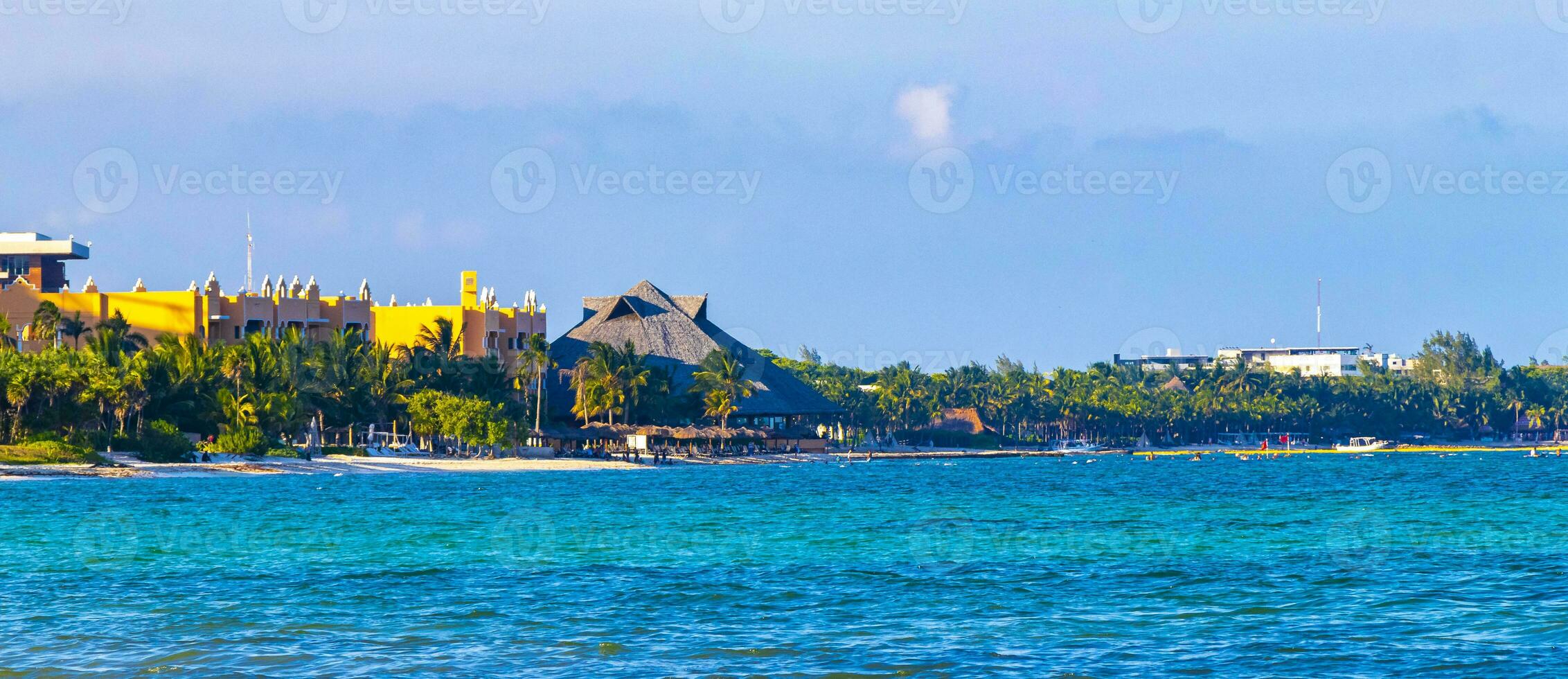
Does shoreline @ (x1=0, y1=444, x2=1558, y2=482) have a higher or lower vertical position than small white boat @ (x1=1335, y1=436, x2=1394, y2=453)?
lower

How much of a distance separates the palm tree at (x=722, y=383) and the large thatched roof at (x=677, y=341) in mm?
3585

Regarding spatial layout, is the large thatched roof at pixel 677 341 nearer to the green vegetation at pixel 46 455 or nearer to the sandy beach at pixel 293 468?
the sandy beach at pixel 293 468

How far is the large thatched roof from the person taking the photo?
13338 cm

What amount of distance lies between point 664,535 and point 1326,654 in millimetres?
23695

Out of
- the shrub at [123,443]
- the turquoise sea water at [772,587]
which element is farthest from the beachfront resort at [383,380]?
the turquoise sea water at [772,587]

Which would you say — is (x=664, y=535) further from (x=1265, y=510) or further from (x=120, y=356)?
(x=120, y=356)

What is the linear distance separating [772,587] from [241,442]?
53.6 m

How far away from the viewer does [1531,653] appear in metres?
21.7

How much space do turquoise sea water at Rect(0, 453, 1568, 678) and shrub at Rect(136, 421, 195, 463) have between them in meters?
12.0

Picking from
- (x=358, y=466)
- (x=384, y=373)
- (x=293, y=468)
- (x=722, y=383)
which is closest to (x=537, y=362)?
(x=384, y=373)

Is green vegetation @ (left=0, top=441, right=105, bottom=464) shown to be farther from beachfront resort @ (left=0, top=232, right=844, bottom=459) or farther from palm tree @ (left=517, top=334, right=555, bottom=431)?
palm tree @ (left=517, top=334, right=555, bottom=431)

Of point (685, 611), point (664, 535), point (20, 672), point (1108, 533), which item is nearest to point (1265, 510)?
point (1108, 533)

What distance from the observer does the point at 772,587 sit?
30.1m

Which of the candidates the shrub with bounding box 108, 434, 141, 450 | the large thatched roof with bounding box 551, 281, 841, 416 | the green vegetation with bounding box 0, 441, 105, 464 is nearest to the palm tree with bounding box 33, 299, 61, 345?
the shrub with bounding box 108, 434, 141, 450
